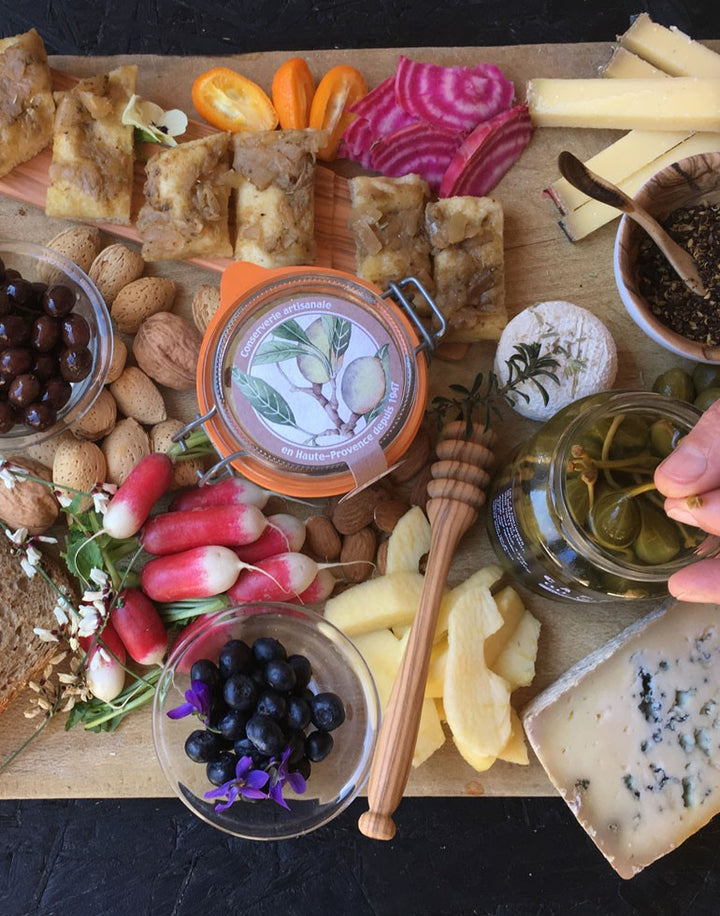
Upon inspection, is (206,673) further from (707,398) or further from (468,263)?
(707,398)

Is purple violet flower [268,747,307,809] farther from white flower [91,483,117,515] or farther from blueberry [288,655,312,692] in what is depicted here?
white flower [91,483,117,515]

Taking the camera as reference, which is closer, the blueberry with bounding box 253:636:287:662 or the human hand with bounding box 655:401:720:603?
the human hand with bounding box 655:401:720:603

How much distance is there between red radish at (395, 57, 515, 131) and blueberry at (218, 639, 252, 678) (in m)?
1.00

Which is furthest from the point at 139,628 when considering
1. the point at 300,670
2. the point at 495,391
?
the point at 495,391

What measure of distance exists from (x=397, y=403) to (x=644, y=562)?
45cm

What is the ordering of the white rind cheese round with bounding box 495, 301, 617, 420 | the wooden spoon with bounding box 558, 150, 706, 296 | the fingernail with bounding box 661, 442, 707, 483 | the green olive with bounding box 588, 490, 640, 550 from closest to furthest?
1. the fingernail with bounding box 661, 442, 707, 483
2. the green olive with bounding box 588, 490, 640, 550
3. the wooden spoon with bounding box 558, 150, 706, 296
4. the white rind cheese round with bounding box 495, 301, 617, 420

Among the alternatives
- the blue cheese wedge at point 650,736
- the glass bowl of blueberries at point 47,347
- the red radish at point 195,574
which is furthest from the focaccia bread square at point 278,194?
the blue cheese wedge at point 650,736

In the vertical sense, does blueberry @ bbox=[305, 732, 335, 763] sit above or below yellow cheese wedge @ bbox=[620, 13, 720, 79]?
below

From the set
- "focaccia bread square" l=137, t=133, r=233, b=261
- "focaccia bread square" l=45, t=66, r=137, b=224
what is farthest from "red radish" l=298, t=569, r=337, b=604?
"focaccia bread square" l=45, t=66, r=137, b=224

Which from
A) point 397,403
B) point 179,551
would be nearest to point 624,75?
point 397,403

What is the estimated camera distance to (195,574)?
4.66 feet

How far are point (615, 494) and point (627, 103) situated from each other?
800 millimetres

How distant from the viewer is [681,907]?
1.71 meters

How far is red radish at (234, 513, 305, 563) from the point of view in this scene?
4.86ft
